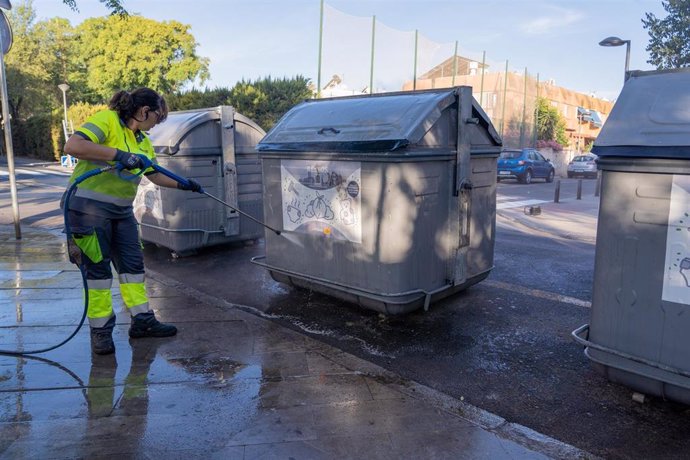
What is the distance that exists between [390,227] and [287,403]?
1566 millimetres

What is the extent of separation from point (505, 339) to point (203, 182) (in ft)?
14.1

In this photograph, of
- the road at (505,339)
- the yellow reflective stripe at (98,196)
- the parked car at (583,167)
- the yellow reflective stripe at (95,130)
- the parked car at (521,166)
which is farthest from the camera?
the parked car at (583,167)

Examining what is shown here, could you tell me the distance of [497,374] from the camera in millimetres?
3631

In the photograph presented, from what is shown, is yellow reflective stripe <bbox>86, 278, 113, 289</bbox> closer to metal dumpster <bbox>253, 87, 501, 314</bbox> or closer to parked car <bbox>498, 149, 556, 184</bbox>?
metal dumpster <bbox>253, 87, 501, 314</bbox>

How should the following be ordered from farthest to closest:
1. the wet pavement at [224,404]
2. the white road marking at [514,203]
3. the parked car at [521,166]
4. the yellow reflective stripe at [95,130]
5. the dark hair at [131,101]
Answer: the parked car at [521,166] < the white road marking at [514,203] < the dark hair at [131,101] < the yellow reflective stripe at [95,130] < the wet pavement at [224,404]

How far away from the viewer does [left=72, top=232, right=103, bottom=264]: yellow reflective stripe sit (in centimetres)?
373

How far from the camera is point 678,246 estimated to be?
2732 millimetres

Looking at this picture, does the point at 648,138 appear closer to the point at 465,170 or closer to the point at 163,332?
the point at 465,170

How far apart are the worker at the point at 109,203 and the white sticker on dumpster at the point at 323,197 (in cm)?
125

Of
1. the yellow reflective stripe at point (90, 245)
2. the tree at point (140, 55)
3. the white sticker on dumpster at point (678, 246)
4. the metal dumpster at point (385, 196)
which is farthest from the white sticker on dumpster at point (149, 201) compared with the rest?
the tree at point (140, 55)

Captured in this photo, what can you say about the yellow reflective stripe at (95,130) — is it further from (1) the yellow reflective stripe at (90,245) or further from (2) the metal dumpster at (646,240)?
(2) the metal dumpster at (646,240)

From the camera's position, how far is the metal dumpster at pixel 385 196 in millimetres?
4102

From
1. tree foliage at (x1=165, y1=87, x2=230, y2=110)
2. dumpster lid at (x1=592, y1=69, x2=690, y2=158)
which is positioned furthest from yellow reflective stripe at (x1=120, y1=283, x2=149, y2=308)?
tree foliage at (x1=165, y1=87, x2=230, y2=110)

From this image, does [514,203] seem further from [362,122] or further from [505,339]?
[362,122]
